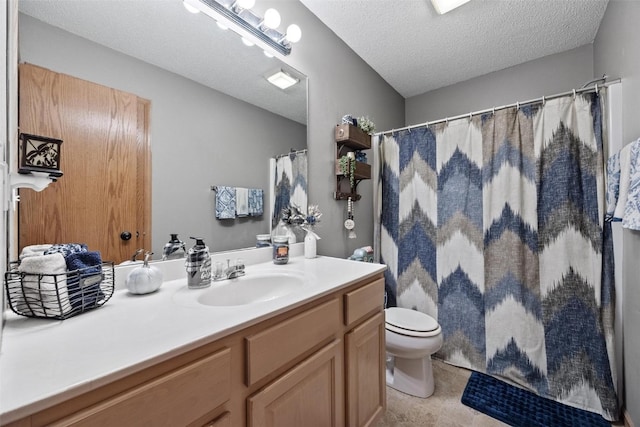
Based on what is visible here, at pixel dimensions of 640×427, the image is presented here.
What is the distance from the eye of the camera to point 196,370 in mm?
590

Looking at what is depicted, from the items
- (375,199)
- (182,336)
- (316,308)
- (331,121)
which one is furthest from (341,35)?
(182,336)

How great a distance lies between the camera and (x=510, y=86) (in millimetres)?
2307

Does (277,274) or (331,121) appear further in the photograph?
(331,121)

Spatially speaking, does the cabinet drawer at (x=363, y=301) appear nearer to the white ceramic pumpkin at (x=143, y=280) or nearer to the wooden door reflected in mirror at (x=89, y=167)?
the white ceramic pumpkin at (x=143, y=280)

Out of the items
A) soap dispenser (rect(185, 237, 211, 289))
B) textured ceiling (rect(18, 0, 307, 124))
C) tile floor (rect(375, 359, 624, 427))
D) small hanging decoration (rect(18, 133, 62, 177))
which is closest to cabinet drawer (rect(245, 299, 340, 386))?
soap dispenser (rect(185, 237, 211, 289))

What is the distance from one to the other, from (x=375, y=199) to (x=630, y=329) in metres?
1.63

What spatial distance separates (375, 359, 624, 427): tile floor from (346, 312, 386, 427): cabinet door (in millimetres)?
230

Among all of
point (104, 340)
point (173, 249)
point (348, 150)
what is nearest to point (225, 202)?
point (173, 249)

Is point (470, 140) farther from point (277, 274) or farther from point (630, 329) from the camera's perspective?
point (277, 274)

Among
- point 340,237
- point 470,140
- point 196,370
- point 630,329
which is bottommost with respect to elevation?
point 630,329

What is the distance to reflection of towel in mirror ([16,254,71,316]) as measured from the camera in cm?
65

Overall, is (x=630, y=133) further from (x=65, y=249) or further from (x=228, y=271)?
(x=65, y=249)

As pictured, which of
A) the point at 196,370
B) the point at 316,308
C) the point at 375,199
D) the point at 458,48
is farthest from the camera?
the point at 375,199

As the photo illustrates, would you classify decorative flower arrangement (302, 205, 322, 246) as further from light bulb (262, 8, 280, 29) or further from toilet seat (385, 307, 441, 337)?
light bulb (262, 8, 280, 29)
